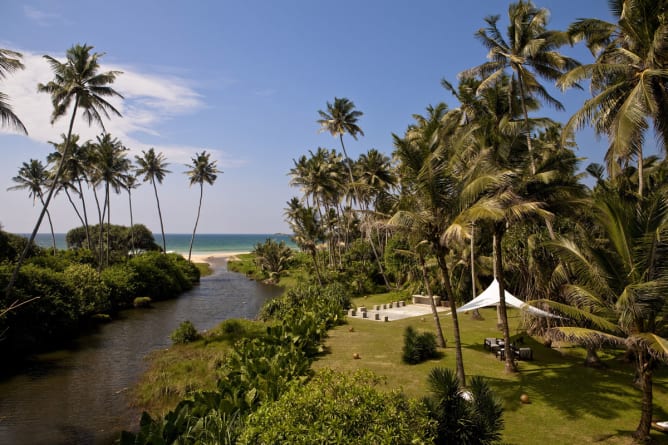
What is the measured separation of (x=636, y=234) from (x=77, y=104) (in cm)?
3021

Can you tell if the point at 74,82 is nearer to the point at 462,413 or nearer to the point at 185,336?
the point at 185,336

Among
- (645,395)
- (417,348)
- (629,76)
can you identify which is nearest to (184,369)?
(417,348)

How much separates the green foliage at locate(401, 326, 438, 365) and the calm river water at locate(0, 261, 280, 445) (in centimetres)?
943

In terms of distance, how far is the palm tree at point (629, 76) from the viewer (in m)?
11.9

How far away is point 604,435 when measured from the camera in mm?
8781

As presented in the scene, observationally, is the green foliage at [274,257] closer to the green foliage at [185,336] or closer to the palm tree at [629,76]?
the green foliage at [185,336]

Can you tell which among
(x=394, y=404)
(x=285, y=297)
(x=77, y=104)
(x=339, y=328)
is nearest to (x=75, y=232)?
(x=77, y=104)

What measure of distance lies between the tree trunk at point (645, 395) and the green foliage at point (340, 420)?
5.08 metres

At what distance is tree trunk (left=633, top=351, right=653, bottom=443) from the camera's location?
8016 millimetres

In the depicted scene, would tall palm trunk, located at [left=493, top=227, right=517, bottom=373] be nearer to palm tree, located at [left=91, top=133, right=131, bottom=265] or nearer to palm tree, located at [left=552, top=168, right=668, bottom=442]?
palm tree, located at [left=552, top=168, right=668, bottom=442]

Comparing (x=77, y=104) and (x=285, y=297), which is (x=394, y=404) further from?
(x=77, y=104)

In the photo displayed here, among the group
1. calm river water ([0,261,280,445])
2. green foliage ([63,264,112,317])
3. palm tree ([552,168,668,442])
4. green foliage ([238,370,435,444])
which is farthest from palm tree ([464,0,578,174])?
green foliage ([63,264,112,317])

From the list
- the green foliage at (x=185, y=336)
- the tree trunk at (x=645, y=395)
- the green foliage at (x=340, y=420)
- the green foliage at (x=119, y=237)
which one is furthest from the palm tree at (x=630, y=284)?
the green foliage at (x=119, y=237)

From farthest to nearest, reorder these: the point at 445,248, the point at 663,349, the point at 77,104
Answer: the point at 77,104, the point at 445,248, the point at 663,349
